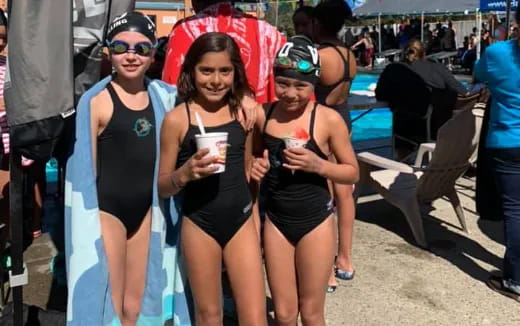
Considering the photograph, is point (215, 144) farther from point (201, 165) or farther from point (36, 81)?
A: point (36, 81)

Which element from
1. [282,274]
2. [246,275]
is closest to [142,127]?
[246,275]

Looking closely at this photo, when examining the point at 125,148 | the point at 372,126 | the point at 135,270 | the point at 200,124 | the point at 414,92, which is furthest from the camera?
the point at 372,126

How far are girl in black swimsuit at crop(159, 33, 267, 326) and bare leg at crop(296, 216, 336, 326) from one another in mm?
207

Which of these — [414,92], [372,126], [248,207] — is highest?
[414,92]

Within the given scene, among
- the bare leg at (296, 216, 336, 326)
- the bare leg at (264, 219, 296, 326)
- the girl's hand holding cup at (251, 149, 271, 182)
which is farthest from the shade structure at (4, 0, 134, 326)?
the bare leg at (296, 216, 336, 326)

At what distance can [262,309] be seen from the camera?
244 centimetres

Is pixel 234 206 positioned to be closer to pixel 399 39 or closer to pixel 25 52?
pixel 25 52

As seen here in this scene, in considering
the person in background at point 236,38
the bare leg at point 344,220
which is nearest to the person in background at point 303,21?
the bare leg at point 344,220

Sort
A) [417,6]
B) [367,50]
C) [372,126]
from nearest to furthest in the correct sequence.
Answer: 1. [372,126]
2. [417,6]
3. [367,50]

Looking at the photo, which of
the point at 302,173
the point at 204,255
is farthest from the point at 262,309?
the point at 302,173

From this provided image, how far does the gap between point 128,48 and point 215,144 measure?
0.67m

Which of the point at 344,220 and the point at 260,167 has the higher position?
the point at 260,167

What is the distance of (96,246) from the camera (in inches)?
97.3

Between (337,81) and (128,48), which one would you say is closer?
(128,48)
